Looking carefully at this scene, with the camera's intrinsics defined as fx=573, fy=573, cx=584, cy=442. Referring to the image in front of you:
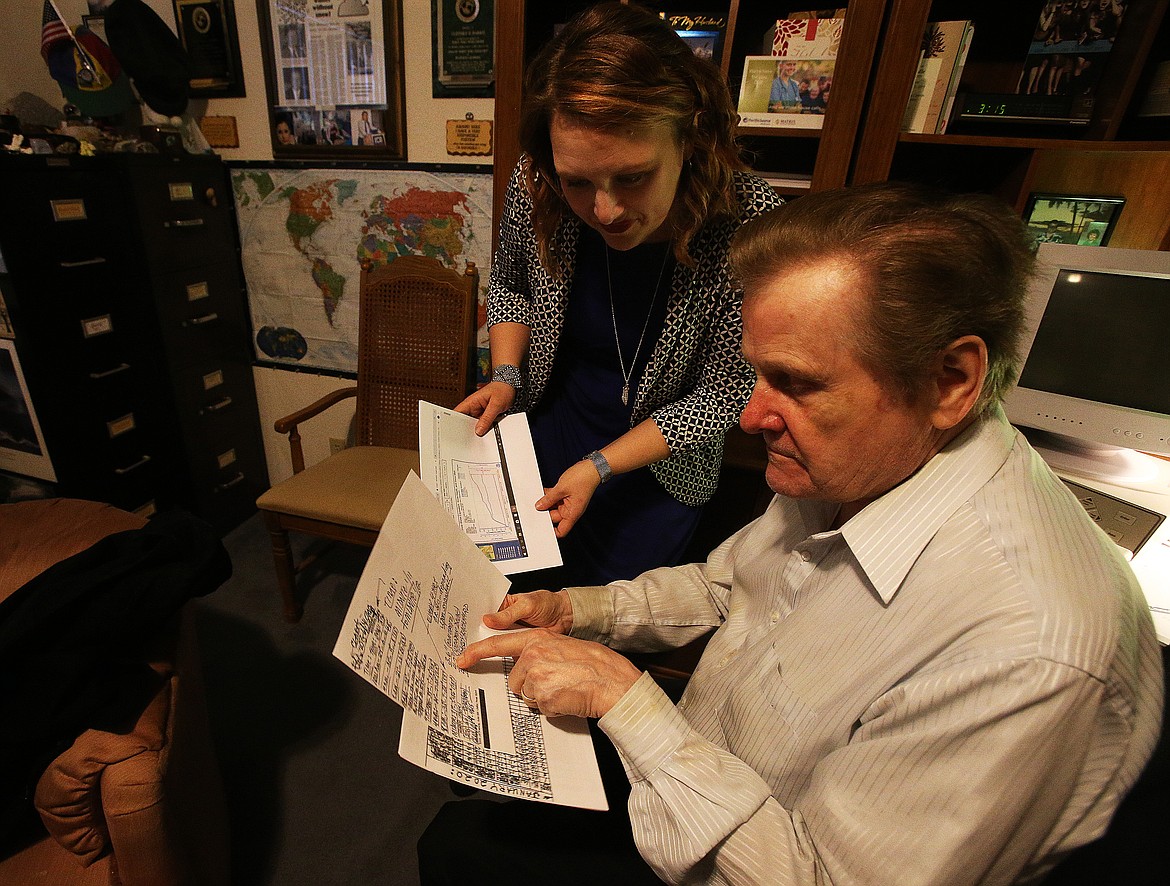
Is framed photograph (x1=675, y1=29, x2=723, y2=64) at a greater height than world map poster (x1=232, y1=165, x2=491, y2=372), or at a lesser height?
greater

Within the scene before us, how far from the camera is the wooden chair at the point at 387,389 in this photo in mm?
1924

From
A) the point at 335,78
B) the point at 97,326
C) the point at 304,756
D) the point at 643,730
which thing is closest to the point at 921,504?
the point at 643,730

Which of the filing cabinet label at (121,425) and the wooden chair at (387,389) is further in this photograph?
the filing cabinet label at (121,425)

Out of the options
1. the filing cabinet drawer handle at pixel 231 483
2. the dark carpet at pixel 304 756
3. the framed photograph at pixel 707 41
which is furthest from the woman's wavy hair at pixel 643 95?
the filing cabinet drawer handle at pixel 231 483

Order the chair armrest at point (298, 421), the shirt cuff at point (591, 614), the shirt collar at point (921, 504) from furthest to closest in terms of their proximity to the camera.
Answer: the chair armrest at point (298, 421), the shirt cuff at point (591, 614), the shirt collar at point (921, 504)

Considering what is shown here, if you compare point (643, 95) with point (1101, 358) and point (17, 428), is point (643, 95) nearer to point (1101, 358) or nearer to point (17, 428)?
point (1101, 358)

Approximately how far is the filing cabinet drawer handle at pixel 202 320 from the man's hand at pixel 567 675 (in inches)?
84.2

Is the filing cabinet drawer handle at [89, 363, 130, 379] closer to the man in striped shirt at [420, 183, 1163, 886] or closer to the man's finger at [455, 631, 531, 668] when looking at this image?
the man's finger at [455, 631, 531, 668]

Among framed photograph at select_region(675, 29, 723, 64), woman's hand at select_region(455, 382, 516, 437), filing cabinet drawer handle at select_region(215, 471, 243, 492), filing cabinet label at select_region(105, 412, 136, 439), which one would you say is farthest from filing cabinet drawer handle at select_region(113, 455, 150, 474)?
framed photograph at select_region(675, 29, 723, 64)

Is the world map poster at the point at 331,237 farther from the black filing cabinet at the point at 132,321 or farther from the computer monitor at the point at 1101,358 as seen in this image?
the computer monitor at the point at 1101,358

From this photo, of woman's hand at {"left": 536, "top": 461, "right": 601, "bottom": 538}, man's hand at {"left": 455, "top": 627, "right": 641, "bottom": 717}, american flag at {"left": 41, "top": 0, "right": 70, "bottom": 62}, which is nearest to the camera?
man's hand at {"left": 455, "top": 627, "right": 641, "bottom": 717}

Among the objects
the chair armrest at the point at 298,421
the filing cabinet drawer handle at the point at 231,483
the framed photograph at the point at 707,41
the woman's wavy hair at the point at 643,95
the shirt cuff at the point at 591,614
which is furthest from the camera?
the filing cabinet drawer handle at the point at 231,483

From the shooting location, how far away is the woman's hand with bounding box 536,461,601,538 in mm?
1116

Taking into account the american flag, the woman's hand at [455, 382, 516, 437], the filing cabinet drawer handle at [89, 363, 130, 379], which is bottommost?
the filing cabinet drawer handle at [89, 363, 130, 379]
